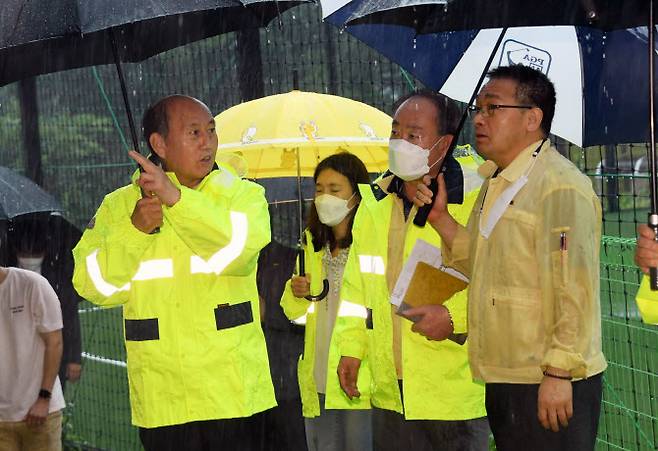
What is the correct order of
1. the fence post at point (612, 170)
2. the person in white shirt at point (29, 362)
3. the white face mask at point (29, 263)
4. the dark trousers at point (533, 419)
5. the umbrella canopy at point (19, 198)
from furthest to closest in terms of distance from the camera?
1. the white face mask at point (29, 263)
2. the fence post at point (612, 170)
3. the umbrella canopy at point (19, 198)
4. the person in white shirt at point (29, 362)
5. the dark trousers at point (533, 419)

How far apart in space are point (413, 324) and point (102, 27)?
163cm

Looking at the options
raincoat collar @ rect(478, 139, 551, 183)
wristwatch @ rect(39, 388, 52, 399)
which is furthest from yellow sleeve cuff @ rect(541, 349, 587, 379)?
wristwatch @ rect(39, 388, 52, 399)

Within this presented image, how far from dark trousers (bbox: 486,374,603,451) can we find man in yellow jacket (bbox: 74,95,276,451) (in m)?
1.08

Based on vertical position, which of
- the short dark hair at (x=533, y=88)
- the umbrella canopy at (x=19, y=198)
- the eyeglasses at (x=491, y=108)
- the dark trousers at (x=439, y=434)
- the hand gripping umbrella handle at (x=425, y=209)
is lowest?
the dark trousers at (x=439, y=434)

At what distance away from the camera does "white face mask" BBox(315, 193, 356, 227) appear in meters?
5.98

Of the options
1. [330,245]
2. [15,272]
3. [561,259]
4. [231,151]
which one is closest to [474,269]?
[561,259]

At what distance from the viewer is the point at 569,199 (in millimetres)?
4266

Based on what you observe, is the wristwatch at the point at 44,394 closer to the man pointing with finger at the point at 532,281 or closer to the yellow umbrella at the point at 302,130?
the yellow umbrella at the point at 302,130

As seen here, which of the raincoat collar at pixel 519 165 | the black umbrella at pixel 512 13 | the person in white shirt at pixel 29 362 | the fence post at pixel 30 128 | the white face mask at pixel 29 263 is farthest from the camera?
the fence post at pixel 30 128

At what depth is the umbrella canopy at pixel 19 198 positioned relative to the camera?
746 centimetres

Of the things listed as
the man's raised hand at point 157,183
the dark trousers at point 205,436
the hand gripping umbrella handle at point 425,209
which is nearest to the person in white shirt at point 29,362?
the dark trousers at point 205,436

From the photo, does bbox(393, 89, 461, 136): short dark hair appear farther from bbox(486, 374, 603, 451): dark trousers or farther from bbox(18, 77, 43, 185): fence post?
bbox(18, 77, 43, 185): fence post

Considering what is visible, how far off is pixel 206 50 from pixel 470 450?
485cm

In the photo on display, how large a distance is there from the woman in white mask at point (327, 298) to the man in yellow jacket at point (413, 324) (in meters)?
0.44
